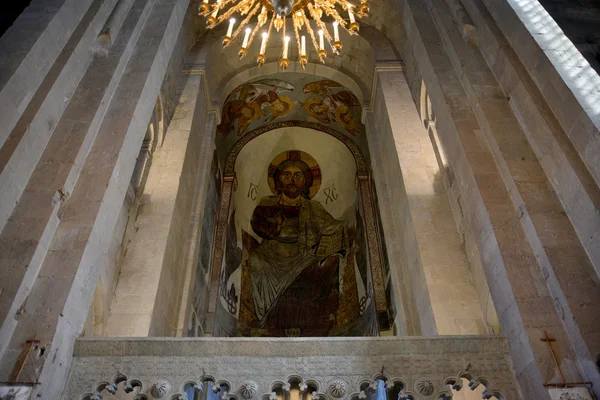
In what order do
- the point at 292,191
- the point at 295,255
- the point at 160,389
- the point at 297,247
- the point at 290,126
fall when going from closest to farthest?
1. the point at 160,389
2. the point at 295,255
3. the point at 297,247
4. the point at 290,126
5. the point at 292,191

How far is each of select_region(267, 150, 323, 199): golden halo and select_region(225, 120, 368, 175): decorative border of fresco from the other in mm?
841

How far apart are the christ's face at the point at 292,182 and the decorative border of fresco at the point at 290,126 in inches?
48.0

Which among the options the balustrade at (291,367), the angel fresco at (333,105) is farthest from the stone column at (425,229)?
the angel fresco at (333,105)

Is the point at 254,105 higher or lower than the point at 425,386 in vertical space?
higher

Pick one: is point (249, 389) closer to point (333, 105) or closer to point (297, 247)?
point (297, 247)

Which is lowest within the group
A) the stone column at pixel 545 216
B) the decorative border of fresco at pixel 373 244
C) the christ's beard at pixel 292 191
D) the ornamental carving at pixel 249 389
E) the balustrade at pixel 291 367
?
the ornamental carving at pixel 249 389

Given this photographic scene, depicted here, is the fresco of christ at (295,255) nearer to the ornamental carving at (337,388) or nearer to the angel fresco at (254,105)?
the angel fresco at (254,105)

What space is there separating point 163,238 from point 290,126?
22.9 feet

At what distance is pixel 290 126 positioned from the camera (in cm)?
1296

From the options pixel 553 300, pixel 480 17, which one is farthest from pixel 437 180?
pixel 553 300

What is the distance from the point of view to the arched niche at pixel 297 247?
10039 millimetres

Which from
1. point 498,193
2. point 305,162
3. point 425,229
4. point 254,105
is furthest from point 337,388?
point 305,162

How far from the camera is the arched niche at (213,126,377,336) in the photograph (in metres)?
10.0

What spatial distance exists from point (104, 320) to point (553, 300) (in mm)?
4774
